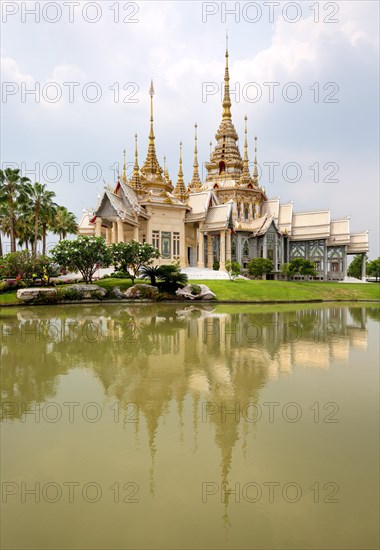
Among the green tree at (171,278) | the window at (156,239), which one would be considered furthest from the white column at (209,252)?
the green tree at (171,278)

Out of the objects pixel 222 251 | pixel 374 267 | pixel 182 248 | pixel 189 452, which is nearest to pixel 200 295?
pixel 182 248

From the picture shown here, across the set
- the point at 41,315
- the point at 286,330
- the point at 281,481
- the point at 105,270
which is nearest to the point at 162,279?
the point at 105,270

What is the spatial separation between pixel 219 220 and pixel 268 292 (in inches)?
505

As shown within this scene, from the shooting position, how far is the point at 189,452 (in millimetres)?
4078

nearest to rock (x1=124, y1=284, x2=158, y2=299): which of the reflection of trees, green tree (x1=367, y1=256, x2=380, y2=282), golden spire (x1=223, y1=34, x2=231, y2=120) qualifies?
the reflection of trees

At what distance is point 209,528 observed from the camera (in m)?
2.93

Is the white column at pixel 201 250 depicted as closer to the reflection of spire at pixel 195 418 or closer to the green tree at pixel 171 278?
the green tree at pixel 171 278

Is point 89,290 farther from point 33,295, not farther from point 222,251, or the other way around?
point 222,251

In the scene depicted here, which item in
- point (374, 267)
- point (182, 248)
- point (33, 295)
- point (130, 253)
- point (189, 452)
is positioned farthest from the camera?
point (374, 267)

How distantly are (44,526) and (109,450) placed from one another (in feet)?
3.92

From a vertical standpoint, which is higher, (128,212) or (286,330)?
(128,212)

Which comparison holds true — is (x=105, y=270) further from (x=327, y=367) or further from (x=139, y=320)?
(x=327, y=367)

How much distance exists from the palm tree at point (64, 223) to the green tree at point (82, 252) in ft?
59.6

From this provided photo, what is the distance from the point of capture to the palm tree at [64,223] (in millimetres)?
43781
